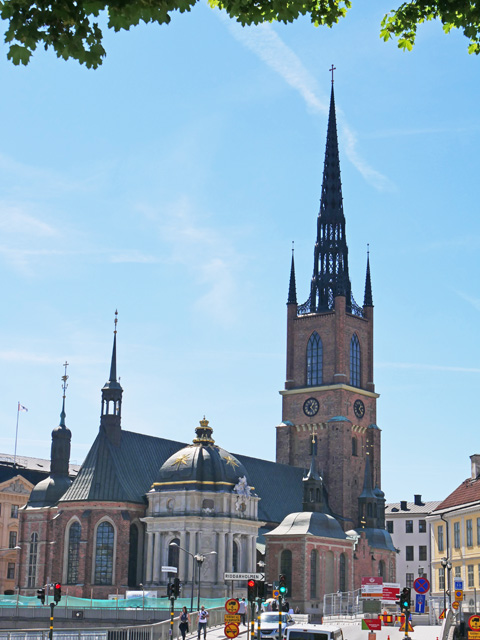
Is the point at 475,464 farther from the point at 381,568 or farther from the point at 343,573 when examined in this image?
the point at 381,568

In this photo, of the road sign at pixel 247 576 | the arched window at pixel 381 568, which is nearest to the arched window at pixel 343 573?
the arched window at pixel 381 568

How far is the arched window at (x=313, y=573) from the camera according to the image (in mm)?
88500

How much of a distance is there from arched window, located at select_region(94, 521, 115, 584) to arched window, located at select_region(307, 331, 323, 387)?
3690cm

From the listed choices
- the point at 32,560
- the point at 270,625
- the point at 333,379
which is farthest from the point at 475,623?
the point at 333,379

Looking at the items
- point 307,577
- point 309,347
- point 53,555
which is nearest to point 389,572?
point 307,577

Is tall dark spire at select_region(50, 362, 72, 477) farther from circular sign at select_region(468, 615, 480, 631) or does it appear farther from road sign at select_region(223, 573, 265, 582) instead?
circular sign at select_region(468, 615, 480, 631)

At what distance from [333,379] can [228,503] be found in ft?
109

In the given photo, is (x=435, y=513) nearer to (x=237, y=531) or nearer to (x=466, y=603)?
(x=466, y=603)

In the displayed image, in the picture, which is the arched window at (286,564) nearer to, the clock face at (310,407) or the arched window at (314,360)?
the clock face at (310,407)

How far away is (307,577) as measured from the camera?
288 feet

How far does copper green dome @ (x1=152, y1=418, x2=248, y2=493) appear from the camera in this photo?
82.3 m

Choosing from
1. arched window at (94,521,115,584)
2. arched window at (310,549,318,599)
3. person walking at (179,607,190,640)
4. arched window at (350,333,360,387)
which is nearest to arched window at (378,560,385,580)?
arched window at (310,549,318,599)

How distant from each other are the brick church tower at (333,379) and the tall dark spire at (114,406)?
2891 centimetres

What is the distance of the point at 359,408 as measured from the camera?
11488cm
